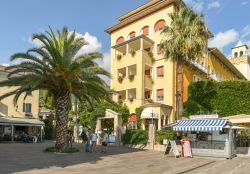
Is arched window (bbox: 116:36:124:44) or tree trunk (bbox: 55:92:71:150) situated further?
arched window (bbox: 116:36:124:44)

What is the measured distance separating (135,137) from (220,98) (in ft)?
36.9

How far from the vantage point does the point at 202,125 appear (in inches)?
958

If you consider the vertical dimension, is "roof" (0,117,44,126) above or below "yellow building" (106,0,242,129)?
below

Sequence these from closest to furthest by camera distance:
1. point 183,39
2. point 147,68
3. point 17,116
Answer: point 183,39 → point 147,68 → point 17,116

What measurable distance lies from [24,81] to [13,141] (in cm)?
1809

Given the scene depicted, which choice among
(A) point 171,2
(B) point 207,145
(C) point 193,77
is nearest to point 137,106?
(C) point 193,77

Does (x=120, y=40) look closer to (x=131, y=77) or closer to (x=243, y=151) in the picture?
(x=131, y=77)

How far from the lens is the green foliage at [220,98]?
120ft

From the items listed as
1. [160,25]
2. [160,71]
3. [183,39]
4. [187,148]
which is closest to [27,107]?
[160,71]

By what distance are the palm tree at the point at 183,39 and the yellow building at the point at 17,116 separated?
56.4 ft

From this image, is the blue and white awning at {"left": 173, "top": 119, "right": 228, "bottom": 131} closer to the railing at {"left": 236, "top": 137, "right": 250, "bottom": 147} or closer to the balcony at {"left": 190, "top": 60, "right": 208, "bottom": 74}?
the railing at {"left": 236, "top": 137, "right": 250, "bottom": 147}

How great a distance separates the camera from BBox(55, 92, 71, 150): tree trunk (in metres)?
23.6

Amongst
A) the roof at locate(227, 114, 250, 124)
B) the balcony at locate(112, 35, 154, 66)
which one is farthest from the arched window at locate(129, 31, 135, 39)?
the roof at locate(227, 114, 250, 124)

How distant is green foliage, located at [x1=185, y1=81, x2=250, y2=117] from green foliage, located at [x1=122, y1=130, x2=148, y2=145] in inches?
331
